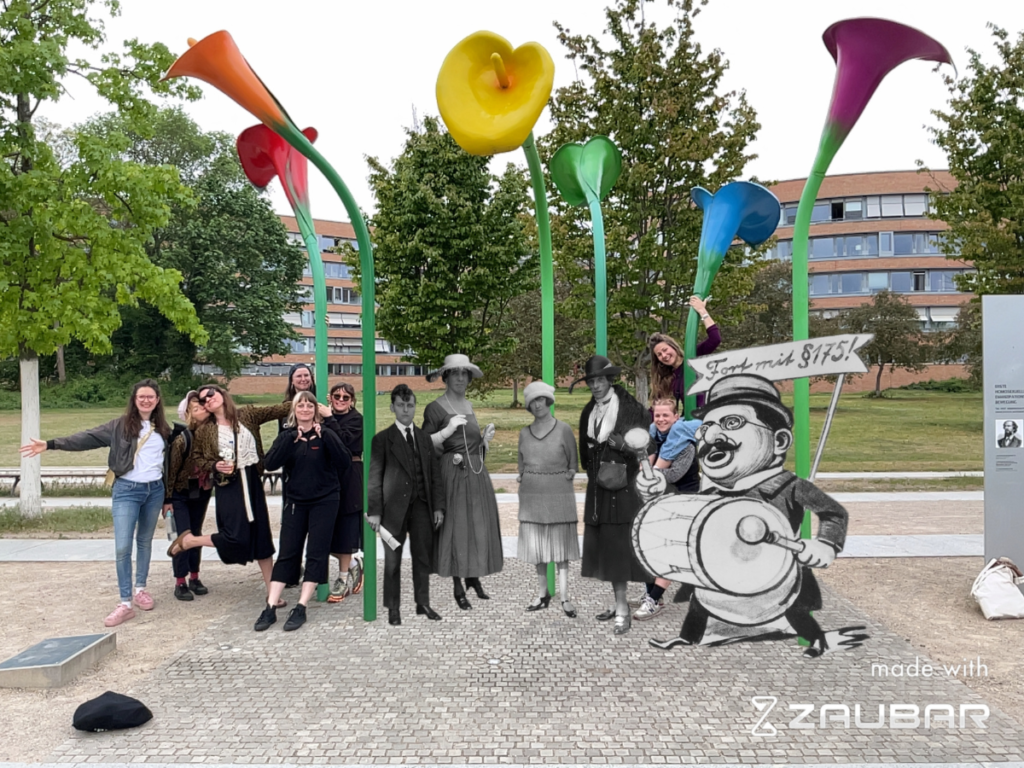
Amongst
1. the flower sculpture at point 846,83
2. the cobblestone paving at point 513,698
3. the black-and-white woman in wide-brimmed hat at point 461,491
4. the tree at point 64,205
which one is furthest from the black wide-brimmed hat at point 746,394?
the tree at point 64,205

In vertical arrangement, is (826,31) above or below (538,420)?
above

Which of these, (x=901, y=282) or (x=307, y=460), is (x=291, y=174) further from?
(x=901, y=282)

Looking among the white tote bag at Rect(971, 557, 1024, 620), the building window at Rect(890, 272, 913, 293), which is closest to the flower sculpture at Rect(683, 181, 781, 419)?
the white tote bag at Rect(971, 557, 1024, 620)

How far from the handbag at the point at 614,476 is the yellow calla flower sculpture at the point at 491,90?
230 cm

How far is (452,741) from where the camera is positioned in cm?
381

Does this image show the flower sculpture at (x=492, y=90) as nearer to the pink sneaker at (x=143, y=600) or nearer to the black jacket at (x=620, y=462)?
the black jacket at (x=620, y=462)

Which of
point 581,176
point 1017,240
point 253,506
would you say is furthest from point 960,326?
point 253,506

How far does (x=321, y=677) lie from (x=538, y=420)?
2253mm

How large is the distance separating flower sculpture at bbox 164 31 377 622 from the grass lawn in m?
10.4

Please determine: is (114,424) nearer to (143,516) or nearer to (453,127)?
(143,516)

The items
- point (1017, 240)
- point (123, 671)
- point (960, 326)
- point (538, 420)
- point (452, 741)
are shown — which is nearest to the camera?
point (452, 741)

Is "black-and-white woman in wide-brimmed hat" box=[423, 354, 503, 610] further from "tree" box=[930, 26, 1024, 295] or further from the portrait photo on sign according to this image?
"tree" box=[930, 26, 1024, 295]

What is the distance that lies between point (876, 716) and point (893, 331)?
36.3 metres

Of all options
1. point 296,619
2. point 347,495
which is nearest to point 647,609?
point 347,495
